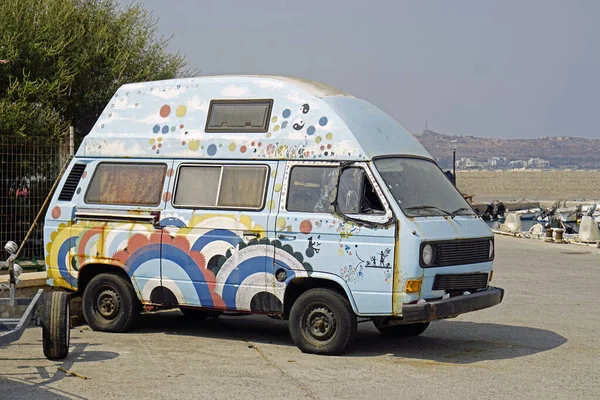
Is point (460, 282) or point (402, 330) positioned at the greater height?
point (460, 282)

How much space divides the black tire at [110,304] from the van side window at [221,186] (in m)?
1.28

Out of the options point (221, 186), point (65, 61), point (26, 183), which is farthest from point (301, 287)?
point (65, 61)

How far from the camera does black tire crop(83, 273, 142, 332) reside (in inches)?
458

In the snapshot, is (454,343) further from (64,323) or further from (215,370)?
(64,323)

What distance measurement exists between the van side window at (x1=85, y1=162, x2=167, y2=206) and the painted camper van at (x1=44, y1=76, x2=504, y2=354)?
2 cm

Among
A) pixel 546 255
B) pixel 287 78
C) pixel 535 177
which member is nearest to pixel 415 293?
pixel 287 78

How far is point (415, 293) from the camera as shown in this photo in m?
9.78

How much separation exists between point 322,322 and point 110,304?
9.71ft

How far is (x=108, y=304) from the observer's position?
11.8 meters

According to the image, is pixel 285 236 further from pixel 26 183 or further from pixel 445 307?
pixel 26 183

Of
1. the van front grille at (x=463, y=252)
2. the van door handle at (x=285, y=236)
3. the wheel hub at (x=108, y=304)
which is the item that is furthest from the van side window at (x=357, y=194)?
the wheel hub at (x=108, y=304)

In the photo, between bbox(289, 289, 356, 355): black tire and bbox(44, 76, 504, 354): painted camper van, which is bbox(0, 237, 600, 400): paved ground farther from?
bbox(44, 76, 504, 354): painted camper van

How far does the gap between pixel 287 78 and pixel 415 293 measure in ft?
10.2

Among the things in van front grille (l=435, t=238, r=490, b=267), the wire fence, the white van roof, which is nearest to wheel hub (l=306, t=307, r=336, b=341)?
van front grille (l=435, t=238, r=490, b=267)
